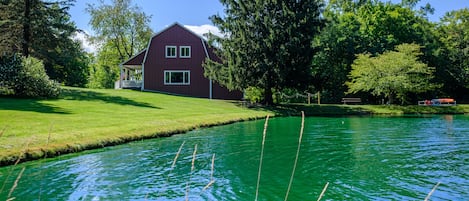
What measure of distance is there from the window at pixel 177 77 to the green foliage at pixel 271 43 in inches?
358

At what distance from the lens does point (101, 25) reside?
59.6 metres

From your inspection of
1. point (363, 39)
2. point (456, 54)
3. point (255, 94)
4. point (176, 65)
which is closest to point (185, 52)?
point (176, 65)

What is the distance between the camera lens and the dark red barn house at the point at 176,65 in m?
43.2

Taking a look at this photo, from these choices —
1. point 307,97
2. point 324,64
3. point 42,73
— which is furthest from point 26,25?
point 324,64

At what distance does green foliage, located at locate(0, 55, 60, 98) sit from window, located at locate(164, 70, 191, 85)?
16389 mm

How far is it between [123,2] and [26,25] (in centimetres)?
2892

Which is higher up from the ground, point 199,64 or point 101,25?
point 101,25

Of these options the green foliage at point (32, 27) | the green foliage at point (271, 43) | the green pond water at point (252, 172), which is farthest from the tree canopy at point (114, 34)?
the green pond water at point (252, 172)

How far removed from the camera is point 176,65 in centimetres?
4347

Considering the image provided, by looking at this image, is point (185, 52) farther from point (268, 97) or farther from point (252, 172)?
point (252, 172)

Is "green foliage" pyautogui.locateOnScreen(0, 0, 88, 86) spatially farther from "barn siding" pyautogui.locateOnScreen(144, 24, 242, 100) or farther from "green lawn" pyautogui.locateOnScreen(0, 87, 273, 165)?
"barn siding" pyautogui.locateOnScreen(144, 24, 242, 100)

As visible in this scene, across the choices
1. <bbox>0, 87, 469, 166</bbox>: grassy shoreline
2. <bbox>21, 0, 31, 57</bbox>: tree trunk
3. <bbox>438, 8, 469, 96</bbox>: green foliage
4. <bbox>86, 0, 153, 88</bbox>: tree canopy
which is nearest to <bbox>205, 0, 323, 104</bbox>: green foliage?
<bbox>0, 87, 469, 166</bbox>: grassy shoreline

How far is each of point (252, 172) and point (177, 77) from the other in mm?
34645

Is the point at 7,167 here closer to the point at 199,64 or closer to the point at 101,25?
the point at 199,64
